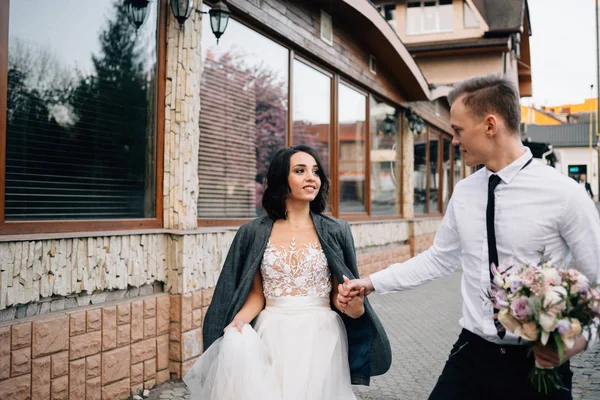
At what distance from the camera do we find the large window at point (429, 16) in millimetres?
21047

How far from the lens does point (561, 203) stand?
7.79 feet

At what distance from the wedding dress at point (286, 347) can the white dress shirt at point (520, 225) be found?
1.00m

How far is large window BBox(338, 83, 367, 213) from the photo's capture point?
10.4 m

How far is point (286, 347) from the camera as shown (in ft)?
11.1

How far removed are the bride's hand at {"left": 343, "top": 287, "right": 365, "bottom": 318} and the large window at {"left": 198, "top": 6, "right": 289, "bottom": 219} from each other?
3128mm

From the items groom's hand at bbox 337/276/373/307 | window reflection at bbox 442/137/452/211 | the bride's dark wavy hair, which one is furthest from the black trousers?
window reflection at bbox 442/137/452/211

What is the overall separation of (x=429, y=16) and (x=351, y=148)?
12.5 meters

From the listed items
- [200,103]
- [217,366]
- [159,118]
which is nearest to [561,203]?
[217,366]

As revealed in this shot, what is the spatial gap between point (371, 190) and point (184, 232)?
6787 mm

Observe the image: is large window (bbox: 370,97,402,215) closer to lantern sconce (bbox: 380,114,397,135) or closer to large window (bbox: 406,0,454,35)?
lantern sconce (bbox: 380,114,397,135)

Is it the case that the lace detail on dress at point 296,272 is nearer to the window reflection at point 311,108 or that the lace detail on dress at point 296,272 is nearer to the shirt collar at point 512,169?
the shirt collar at point 512,169

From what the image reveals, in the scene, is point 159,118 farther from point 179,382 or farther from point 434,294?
point 434,294

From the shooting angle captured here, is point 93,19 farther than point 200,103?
No

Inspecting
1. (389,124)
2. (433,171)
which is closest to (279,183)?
(389,124)
